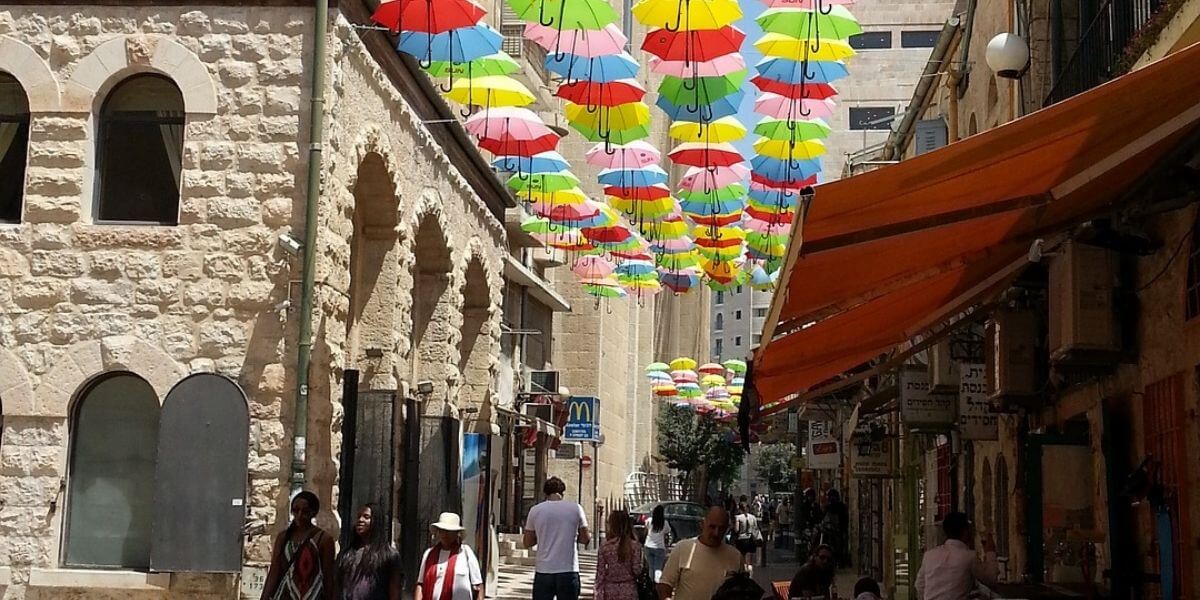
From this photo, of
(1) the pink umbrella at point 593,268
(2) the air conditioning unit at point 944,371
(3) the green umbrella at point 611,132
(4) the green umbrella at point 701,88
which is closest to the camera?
(2) the air conditioning unit at point 944,371

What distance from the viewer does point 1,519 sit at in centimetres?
1162

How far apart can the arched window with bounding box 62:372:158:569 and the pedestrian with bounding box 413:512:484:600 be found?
145 inches

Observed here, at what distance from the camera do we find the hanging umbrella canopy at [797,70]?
15.2m

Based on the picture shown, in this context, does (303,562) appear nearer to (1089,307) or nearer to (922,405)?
(1089,307)

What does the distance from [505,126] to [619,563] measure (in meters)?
8.12

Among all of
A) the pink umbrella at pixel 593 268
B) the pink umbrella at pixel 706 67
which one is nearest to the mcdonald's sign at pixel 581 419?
the pink umbrella at pixel 593 268

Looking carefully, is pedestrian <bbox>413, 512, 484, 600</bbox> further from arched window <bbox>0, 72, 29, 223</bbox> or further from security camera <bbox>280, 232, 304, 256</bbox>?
arched window <bbox>0, 72, 29, 223</bbox>

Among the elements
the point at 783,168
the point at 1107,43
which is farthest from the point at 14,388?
the point at 783,168

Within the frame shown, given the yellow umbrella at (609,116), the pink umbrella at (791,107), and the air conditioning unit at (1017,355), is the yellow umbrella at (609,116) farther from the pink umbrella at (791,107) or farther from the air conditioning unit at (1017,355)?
the air conditioning unit at (1017,355)

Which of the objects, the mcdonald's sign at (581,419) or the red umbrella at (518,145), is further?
the mcdonald's sign at (581,419)

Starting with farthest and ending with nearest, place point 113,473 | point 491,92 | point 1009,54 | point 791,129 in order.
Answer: point 791,129 < point 491,92 < point 1009,54 < point 113,473

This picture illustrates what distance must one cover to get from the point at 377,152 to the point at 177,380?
3.34 metres

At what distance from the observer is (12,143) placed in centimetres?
1222

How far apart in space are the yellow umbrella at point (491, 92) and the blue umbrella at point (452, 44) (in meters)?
2.36
